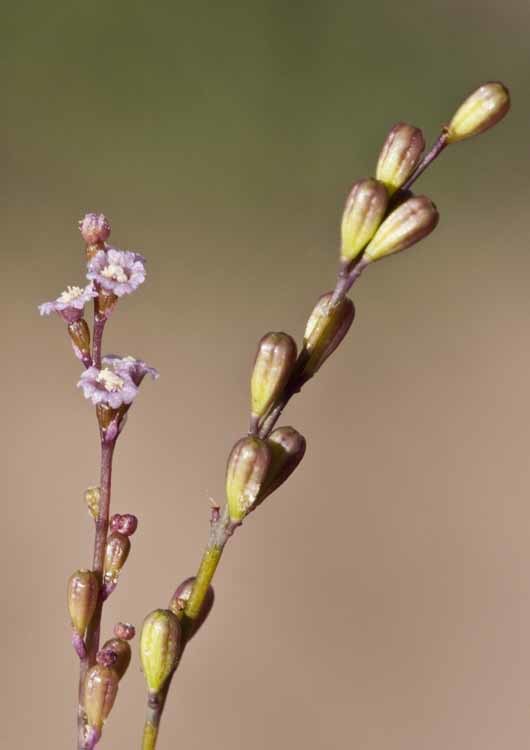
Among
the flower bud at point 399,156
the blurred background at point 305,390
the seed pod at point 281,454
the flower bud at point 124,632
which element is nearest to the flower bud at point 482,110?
the flower bud at point 399,156

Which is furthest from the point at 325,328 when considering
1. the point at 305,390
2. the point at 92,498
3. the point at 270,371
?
the point at 305,390

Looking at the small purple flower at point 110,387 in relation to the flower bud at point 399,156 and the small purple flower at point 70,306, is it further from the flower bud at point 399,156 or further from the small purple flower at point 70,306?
the flower bud at point 399,156

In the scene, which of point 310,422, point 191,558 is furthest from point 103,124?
point 191,558

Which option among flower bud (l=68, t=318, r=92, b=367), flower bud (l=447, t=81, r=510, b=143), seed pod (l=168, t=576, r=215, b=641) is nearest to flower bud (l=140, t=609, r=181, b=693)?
seed pod (l=168, t=576, r=215, b=641)

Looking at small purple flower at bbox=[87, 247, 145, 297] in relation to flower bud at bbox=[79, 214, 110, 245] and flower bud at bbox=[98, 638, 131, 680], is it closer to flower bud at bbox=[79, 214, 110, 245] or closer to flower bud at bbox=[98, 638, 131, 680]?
Result: flower bud at bbox=[79, 214, 110, 245]

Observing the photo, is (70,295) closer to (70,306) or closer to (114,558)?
(70,306)

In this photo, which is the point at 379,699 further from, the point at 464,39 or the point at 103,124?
the point at 464,39
